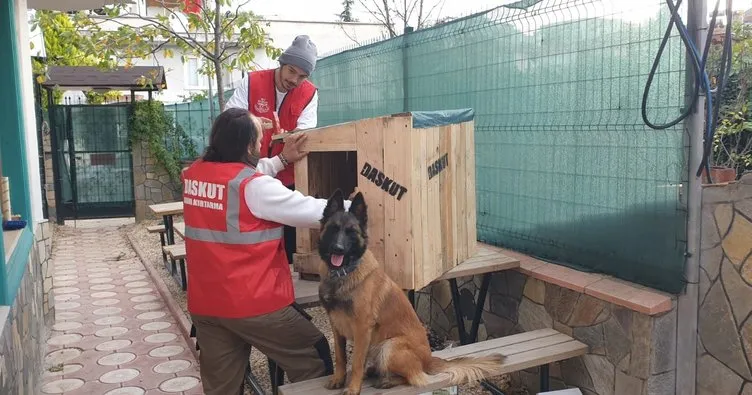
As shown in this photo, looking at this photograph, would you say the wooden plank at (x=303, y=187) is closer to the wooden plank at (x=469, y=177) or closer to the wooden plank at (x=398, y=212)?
the wooden plank at (x=398, y=212)

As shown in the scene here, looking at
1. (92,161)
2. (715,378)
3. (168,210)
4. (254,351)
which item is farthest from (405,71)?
(92,161)

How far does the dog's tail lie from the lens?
3131mm

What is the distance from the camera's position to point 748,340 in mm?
3064

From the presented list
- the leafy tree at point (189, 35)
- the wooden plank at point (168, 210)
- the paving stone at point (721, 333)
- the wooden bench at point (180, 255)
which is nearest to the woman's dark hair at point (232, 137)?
the paving stone at point (721, 333)

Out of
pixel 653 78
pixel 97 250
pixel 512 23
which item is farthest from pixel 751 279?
pixel 97 250

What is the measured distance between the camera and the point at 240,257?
9.63 ft

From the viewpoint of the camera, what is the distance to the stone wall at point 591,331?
336 cm

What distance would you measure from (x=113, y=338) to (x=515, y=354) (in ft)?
13.3

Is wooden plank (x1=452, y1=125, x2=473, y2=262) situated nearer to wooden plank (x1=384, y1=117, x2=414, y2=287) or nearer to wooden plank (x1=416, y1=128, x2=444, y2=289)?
wooden plank (x1=416, y1=128, x2=444, y2=289)

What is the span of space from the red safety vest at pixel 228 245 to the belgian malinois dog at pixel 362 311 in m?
0.30

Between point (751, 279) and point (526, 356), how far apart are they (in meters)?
1.25

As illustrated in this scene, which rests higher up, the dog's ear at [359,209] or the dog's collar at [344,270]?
the dog's ear at [359,209]

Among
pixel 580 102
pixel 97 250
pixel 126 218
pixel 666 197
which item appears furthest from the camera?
pixel 126 218

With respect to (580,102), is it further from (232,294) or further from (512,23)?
(232,294)
